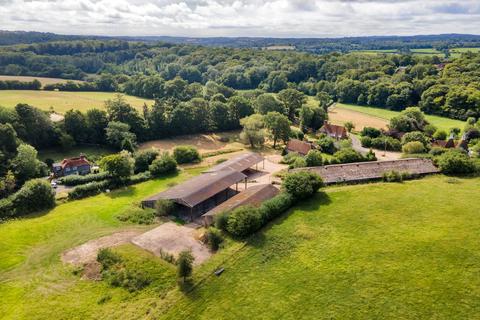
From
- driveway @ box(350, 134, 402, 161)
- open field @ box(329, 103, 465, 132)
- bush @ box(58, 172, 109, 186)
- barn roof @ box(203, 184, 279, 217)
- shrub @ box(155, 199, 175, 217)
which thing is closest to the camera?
barn roof @ box(203, 184, 279, 217)

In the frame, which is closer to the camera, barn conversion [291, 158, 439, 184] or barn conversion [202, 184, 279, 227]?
barn conversion [202, 184, 279, 227]

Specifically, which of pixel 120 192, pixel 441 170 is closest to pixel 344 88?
pixel 441 170

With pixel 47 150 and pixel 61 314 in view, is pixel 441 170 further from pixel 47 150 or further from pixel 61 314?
pixel 47 150

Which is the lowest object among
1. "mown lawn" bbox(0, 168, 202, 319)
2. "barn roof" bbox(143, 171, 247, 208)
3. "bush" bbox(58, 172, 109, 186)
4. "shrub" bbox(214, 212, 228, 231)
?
"mown lawn" bbox(0, 168, 202, 319)

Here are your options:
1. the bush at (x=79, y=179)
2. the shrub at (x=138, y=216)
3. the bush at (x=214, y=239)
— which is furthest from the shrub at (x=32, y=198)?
the bush at (x=214, y=239)

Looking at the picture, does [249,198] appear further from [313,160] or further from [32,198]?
[32,198]

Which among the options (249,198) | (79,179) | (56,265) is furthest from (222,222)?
(79,179)

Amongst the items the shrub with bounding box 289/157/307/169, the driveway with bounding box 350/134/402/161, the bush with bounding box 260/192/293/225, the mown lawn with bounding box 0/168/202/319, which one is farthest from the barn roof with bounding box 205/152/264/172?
the driveway with bounding box 350/134/402/161

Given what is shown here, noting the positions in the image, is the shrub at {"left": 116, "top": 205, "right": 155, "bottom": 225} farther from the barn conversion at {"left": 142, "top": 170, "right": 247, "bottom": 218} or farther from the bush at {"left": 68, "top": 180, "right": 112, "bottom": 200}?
the bush at {"left": 68, "top": 180, "right": 112, "bottom": 200}
